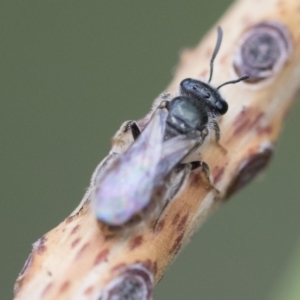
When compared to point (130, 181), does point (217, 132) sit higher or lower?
higher

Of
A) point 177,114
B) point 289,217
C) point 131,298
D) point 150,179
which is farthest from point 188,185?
point 289,217

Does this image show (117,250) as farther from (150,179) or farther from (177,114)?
(177,114)

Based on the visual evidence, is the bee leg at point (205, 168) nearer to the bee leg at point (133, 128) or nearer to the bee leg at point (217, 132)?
the bee leg at point (217, 132)

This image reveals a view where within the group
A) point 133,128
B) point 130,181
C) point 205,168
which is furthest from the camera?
point 133,128

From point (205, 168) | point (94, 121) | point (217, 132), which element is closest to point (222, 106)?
point (217, 132)

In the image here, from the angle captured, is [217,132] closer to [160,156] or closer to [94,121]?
[160,156]

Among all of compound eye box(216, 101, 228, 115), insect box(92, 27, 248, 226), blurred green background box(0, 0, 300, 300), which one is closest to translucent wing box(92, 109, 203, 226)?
insect box(92, 27, 248, 226)
